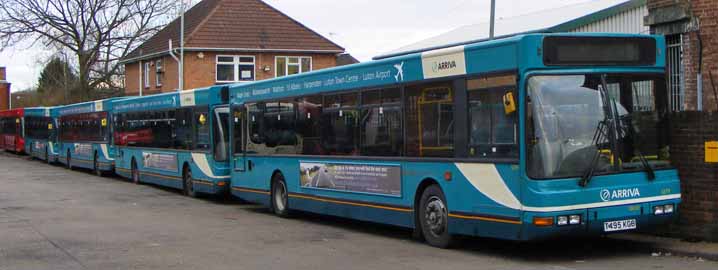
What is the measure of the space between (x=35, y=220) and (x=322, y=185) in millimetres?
5724

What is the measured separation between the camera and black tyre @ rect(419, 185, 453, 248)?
12.8 meters

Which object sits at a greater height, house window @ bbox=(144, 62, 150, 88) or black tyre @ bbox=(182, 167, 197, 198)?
house window @ bbox=(144, 62, 150, 88)

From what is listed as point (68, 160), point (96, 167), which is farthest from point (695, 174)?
point (68, 160)

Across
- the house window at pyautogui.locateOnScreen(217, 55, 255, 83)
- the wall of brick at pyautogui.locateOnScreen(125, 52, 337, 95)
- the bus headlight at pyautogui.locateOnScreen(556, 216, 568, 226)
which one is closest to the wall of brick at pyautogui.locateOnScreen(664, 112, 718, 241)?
the bus headlight at pyautogui.locateOnScreen(556, 216, 568, 226)

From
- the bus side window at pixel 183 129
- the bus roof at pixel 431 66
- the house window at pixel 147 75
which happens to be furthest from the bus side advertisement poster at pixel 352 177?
the house window at pixel 147 75

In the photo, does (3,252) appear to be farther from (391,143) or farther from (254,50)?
(254,50)

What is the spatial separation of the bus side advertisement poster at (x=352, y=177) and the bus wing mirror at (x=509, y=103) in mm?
2943

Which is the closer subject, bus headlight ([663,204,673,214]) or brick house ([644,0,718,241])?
bus headlight ([663,204,673,214])

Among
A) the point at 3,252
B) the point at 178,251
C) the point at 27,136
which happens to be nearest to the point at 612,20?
the point at 178,251

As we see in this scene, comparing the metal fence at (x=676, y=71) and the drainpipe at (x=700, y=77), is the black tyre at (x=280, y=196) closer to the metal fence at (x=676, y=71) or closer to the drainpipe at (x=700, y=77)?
the metal fence at (x=676, y=71)

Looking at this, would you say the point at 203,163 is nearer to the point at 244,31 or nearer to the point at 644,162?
the point at 644,162

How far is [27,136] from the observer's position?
51.1 m

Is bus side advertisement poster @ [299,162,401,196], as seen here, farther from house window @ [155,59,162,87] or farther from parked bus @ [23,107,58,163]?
house window @ [155,59,162,87]

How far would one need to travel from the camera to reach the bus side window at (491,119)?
37.0 ft
